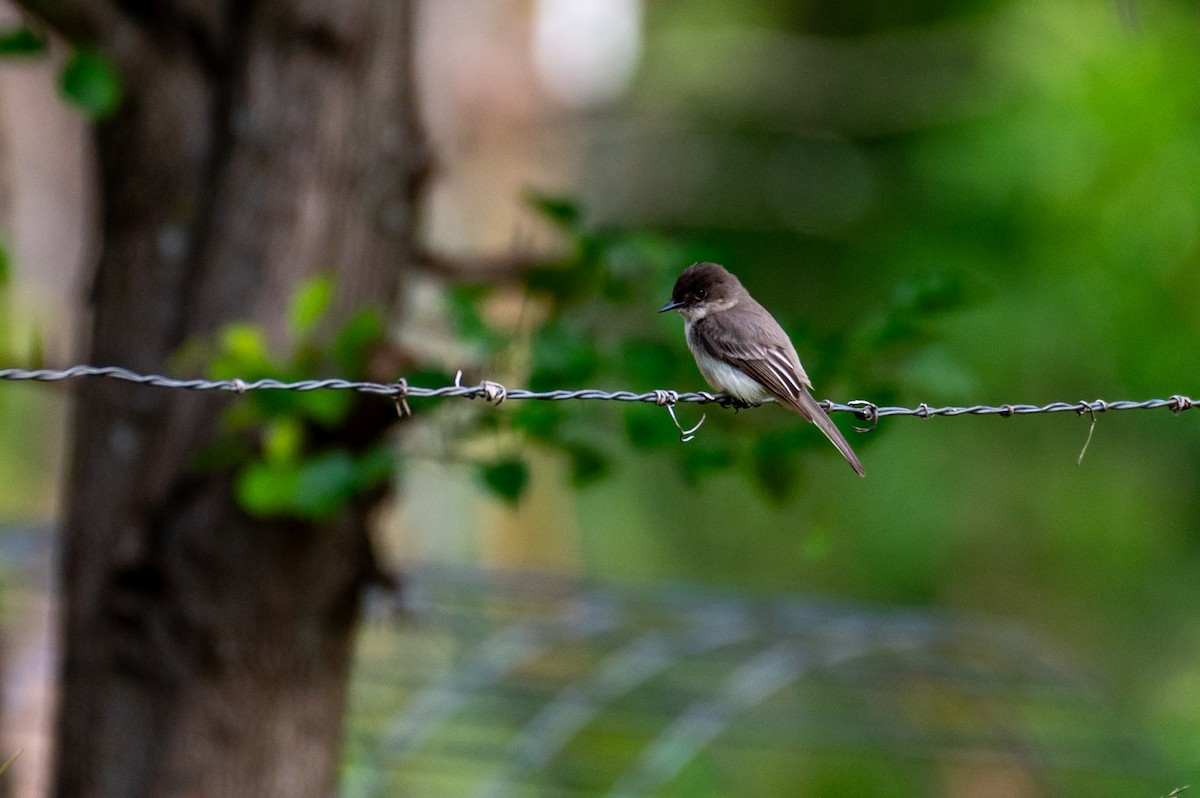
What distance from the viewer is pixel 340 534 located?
4.60m

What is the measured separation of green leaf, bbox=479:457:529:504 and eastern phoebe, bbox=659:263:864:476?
671 mm

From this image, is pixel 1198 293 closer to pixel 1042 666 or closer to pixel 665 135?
pixel 1042 666

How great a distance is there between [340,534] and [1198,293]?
6428mm

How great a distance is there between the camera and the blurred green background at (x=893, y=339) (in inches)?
169

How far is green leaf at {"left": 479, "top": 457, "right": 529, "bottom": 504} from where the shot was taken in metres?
4.03

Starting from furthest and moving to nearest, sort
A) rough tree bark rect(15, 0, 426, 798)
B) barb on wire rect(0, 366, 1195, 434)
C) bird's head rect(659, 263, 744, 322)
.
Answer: bird's head rect(659, 263, 744, 322), rough tree bark rect(15, 0, 426, 798), barb on wire rect(0, 366, 1195, 434)

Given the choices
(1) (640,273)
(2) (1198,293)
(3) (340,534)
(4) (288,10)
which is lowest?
(3) (340,534)

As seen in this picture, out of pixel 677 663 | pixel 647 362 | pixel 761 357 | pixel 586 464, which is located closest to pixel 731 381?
pixel 761 357

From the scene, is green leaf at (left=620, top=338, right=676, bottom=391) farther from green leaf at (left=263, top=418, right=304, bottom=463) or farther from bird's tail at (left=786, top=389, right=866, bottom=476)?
green leaf at (left=263, top=418, right=304, bottom=463)

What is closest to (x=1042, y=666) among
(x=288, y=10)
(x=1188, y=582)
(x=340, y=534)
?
(x=340, y=534)

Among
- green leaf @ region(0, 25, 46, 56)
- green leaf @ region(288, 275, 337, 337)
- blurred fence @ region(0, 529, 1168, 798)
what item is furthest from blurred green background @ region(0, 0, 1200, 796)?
green leaf @ region(0, 25, 46, 56)

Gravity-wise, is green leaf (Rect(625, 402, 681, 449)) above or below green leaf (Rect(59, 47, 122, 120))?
below

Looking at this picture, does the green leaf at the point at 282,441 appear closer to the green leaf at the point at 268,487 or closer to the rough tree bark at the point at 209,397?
the green leaf at the point at 268,487

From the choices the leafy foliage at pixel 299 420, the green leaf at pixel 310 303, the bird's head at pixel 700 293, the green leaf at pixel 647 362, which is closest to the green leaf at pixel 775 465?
the green leaf at pixel 647 362
